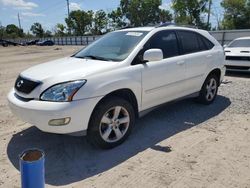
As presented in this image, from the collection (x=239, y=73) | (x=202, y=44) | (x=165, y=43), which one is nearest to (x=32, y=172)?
(x=165, y=43)

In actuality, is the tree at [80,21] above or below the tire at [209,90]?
above

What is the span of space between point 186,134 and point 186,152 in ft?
2.32

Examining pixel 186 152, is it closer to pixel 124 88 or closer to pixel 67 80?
pixel 124 88

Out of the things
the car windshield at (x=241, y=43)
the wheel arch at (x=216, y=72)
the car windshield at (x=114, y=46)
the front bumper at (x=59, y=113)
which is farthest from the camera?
the car windshield at (x=241, y=43)

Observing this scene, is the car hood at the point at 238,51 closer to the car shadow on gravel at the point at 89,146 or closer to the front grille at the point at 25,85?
the car shadow on gravel at the point at 89,146

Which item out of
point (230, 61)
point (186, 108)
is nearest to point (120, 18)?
point (230, 61)

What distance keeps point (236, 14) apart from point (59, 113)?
4715 cm

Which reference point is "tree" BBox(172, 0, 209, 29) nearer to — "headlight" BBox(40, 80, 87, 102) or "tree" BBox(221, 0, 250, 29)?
"tree" BBox(221, 0, 250, 29)

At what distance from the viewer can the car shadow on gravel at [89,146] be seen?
380cm

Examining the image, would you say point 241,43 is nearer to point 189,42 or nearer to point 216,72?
point 216,72

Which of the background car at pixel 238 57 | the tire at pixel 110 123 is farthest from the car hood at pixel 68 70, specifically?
the background car at pixel 238 57

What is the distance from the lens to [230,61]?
10531mm

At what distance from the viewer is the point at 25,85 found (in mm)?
4219

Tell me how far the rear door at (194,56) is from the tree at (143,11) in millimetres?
62579
